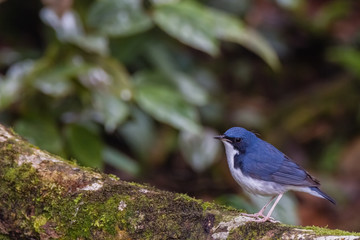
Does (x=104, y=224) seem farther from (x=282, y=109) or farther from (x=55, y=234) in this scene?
(x=282, y=109)

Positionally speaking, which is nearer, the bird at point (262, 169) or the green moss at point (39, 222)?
the green moss at point (39, 222)

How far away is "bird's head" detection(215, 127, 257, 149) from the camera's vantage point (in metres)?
3.47

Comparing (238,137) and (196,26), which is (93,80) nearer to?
(196,26)

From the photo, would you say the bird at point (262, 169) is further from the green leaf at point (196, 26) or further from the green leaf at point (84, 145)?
the green leaf at point (84, 145)

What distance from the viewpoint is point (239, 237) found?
2672 millimetres

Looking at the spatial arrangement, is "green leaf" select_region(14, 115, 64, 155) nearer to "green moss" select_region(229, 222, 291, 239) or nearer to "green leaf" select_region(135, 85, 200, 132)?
"green leaf" select_region(135, 85, 200, 132)

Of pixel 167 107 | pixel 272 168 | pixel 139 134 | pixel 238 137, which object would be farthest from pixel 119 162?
pixel 272 168

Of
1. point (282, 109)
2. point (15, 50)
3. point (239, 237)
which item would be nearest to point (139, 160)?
point (15, 50)

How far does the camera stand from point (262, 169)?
333 centimetres

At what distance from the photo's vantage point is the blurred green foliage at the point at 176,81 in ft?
16.9

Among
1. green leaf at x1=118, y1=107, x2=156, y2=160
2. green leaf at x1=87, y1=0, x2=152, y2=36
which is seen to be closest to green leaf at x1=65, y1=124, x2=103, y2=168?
green leaf at x1=87, y1=0, x2=152, y2=36

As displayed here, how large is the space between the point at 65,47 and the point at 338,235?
137 inches

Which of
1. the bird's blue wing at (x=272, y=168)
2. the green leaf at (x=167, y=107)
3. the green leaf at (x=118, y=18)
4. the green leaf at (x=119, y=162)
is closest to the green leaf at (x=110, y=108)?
the green leaf at (x=167, y=107)

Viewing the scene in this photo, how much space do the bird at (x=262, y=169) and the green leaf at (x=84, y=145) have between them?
200cm
